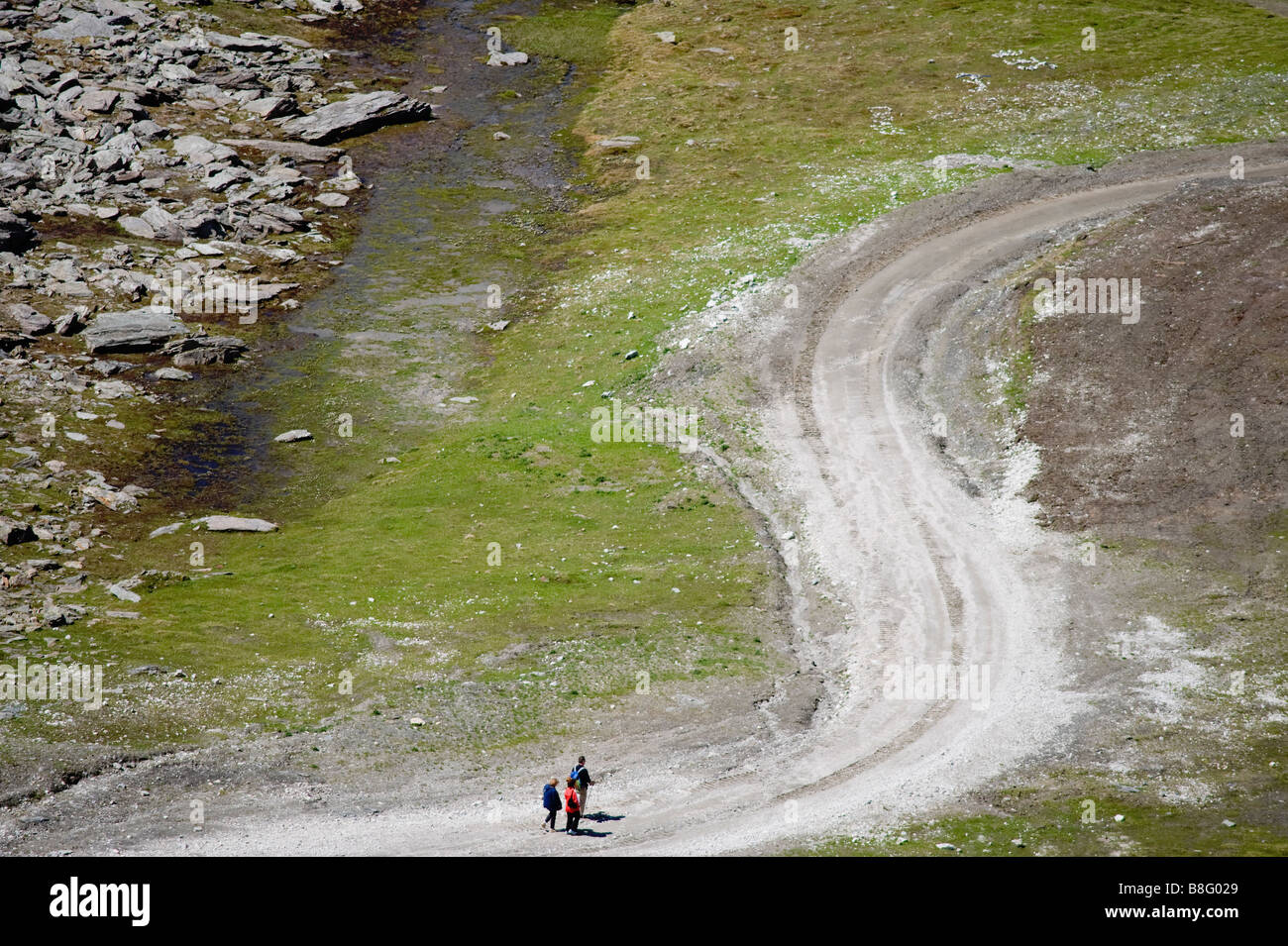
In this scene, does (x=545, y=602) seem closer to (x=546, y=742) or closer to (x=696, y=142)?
(x=546, y=742)

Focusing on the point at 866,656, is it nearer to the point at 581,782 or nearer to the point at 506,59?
the point at 581,782

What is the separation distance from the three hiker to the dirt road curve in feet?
2.15

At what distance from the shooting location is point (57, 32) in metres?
81.2

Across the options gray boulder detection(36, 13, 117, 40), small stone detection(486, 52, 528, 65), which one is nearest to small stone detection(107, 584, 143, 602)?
gray boulder detection(36, 13, 117, 40)

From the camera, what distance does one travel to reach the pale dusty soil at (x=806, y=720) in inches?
1134

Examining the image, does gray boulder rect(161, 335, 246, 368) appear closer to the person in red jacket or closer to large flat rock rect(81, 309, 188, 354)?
large flat rock rect(81, 309, 188, 354)

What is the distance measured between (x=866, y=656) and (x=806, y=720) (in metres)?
4.05

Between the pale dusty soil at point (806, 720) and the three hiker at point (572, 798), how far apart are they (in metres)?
0.55

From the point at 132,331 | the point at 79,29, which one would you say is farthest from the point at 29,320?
the point at 79,29

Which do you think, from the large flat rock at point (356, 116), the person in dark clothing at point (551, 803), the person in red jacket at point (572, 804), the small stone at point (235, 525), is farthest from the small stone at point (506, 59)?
the person in red jacket at point (572, 804)

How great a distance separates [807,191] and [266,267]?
32.9m

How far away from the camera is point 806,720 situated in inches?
1326

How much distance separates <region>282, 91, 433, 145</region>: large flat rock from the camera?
80.6 metres
